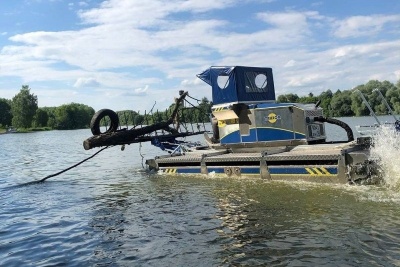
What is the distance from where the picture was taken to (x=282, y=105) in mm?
16375

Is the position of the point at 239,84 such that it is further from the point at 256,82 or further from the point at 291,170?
the point at 291,170

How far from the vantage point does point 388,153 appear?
42.9ft

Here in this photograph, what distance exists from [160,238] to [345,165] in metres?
6.75

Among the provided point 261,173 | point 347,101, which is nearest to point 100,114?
point 261,173

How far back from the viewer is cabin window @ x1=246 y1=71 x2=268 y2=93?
18.0m

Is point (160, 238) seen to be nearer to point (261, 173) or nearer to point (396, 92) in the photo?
point (261, 173)

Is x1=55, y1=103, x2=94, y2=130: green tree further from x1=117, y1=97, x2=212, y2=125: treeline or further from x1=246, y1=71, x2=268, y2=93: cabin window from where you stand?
x1=246, y1=71, x2=268, y2=93: cabin window

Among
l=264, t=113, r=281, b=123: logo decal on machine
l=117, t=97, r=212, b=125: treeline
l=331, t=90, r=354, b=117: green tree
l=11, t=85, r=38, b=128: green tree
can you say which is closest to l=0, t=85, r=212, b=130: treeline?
l=11, t=85, r=38, b=128: green tree

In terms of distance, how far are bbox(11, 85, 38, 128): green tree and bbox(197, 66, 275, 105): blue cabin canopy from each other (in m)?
122

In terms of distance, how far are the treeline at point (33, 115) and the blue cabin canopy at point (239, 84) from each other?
122068 mm

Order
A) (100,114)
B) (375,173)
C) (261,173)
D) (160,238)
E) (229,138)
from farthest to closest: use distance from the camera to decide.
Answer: (100,114) → (229,138) → (261,173) → (375,173) → (160,238)

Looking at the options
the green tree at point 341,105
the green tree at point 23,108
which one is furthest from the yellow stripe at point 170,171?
the green tree at point 23,108

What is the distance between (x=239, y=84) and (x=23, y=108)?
124 metres

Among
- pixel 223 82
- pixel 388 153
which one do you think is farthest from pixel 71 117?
pixel 388 153
